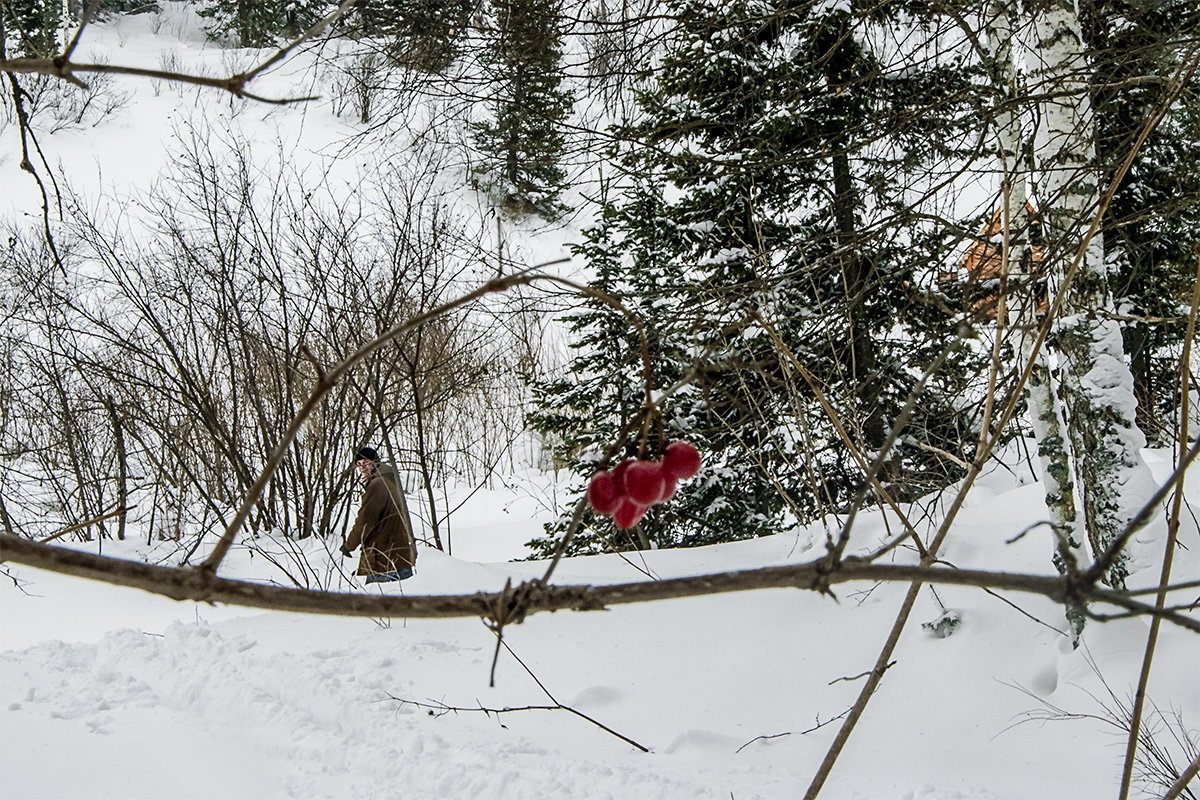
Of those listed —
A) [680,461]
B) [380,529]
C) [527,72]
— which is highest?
[527,72]

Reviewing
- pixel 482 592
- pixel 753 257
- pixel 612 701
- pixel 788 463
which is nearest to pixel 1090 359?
pixel 788 463

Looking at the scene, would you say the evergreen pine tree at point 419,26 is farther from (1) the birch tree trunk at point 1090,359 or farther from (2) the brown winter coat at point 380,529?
(2) the brown winter coat at point 380,529

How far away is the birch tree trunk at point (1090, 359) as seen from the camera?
3293 millimetres

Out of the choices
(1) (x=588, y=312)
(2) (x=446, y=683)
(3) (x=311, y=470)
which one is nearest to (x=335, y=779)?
(2) (x=446, y=683)

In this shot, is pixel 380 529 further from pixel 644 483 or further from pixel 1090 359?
pixel 644 483

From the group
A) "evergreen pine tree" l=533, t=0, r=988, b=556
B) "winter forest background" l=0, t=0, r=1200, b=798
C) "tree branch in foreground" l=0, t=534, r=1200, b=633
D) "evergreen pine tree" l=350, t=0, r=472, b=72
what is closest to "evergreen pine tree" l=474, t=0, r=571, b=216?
"winter forest background" l=0, t=0, r=1200, b=798

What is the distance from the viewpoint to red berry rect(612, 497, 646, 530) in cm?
64

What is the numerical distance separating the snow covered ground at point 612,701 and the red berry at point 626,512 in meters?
1.84

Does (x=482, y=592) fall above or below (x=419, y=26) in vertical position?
below

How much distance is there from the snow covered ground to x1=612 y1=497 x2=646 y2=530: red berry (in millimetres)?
1838

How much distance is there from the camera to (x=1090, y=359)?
11.1 feet

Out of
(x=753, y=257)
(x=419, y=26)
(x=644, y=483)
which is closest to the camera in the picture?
(x=644, y=483)

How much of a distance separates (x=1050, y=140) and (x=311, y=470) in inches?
235

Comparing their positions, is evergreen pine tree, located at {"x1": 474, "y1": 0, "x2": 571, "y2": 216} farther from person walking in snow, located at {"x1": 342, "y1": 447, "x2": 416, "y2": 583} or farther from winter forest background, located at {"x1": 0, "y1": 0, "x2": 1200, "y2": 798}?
person walking in snow, located at {"x1": 342, "y1": 447, "x2": 416, "y2": 583}
